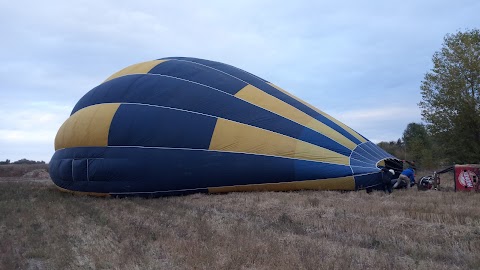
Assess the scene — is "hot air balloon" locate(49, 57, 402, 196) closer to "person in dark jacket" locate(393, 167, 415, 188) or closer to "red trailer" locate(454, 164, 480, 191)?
"person in dark jacket" locate(393, 167, 415, 188)

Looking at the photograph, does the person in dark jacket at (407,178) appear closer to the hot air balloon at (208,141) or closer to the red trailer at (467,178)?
the hot air balloon at (208,141)

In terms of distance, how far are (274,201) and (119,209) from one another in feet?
11.1

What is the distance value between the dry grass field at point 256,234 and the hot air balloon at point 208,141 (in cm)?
124

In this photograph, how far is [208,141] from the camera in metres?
12.7

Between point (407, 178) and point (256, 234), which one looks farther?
point (407, 178)

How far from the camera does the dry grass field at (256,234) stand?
17.2 ft

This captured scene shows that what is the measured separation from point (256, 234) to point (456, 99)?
2181cm

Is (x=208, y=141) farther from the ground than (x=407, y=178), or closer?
farther from the ground

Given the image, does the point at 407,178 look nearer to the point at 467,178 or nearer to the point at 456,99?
the point at 467,178

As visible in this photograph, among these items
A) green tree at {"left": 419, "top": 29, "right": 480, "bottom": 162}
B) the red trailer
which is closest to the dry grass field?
the red trailer

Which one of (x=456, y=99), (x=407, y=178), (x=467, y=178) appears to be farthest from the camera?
(x=456, y=99)

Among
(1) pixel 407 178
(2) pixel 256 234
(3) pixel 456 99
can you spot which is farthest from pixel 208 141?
(3) pixel 456 99

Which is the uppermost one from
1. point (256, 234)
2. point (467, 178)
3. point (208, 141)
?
point (208, 141)

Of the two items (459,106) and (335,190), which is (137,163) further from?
(459,106)
